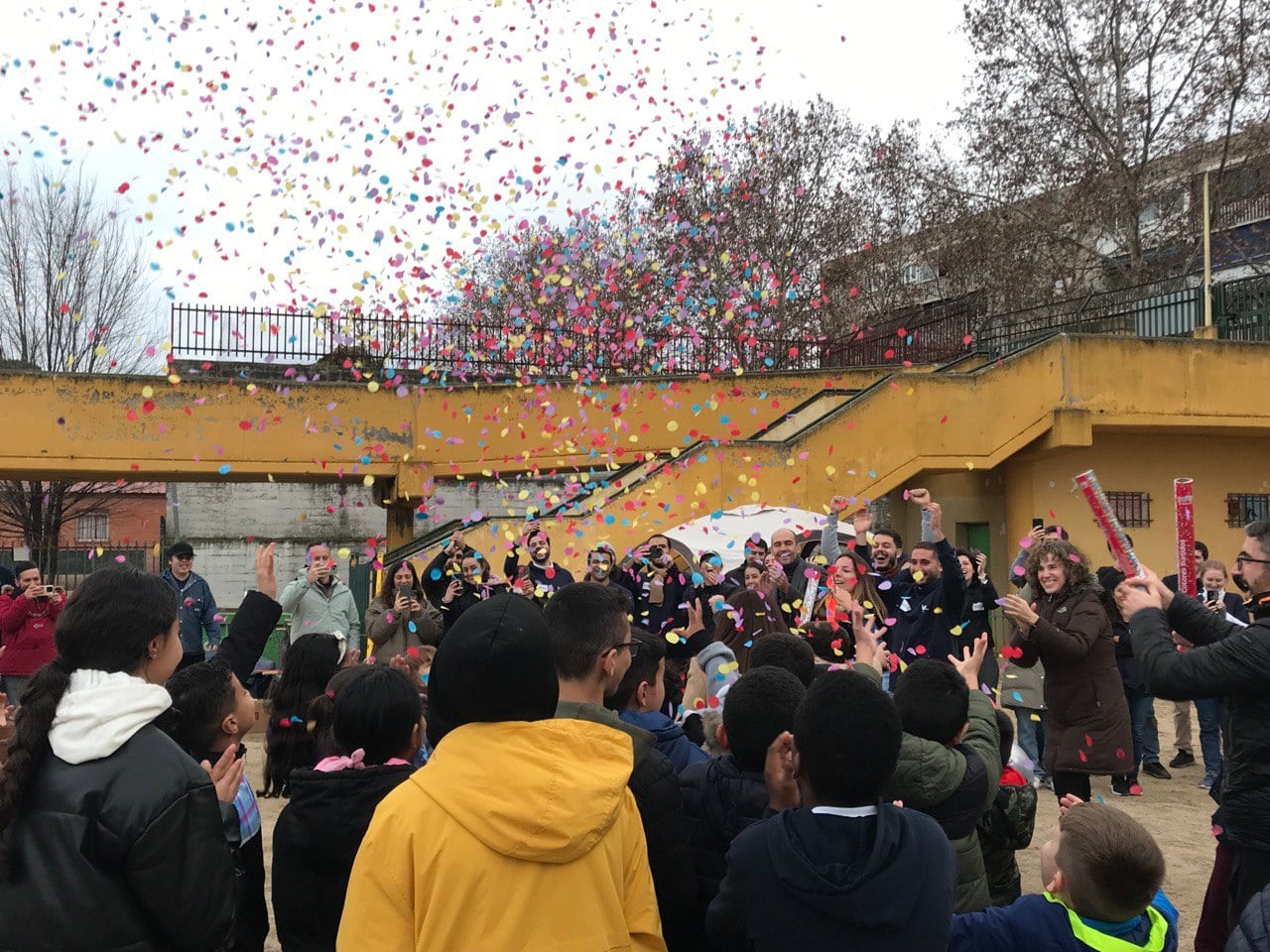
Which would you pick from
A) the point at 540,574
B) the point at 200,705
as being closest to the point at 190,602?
the point at 540,574

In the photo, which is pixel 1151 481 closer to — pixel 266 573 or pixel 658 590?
pixel 658 590

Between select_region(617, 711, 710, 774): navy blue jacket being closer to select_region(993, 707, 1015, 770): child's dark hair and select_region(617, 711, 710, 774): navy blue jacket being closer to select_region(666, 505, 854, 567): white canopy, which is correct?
select_region(993, 707, 1015, 770): child's dark hair

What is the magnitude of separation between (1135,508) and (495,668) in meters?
17.2

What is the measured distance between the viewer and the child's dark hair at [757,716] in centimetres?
306

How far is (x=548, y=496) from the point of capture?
2086cm

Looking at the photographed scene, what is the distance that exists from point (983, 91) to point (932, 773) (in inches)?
958

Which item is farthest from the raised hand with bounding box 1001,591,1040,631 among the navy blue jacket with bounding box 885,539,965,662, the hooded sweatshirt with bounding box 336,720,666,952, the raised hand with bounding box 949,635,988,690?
the hooded sweatshirt with bounding box 336,720,666,952

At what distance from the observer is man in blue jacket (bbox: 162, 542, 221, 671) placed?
893 centimetres

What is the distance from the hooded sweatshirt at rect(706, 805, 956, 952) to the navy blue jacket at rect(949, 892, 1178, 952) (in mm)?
222

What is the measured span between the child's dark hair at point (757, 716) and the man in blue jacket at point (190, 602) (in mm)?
6757

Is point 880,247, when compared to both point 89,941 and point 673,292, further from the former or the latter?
point 89,941

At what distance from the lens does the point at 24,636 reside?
8.32 m

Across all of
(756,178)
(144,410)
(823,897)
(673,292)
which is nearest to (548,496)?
(673,292)

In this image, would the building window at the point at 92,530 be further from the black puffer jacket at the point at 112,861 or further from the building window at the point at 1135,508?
the black puffer jacket at the point at 112,861
